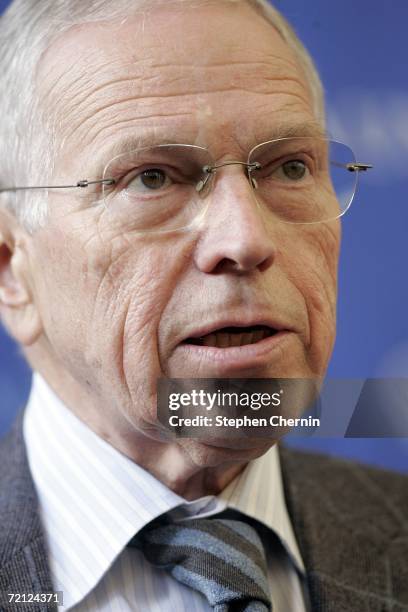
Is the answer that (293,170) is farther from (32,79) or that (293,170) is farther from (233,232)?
(32,79)

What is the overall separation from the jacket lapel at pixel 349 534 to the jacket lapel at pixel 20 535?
344 millimetres

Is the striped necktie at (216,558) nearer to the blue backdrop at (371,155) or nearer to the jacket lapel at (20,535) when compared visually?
the jacket lapel at (20,535)

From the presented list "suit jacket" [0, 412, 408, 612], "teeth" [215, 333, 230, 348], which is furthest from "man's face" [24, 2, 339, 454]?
"suit jacket" [0, 412, 408, 612]

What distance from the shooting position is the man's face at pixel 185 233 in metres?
0.88

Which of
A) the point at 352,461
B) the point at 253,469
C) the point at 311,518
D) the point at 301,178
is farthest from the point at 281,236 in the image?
the point at 352,461

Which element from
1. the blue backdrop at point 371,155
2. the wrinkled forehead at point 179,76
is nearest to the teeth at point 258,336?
the blue backdrop at point 371,155

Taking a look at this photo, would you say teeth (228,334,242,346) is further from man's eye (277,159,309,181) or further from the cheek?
man's eye (277,159,309,181)

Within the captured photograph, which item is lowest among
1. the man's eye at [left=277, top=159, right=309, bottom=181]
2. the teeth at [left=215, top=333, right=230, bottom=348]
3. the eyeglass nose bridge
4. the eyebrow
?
the teeth at [left=215, top=333, right=230, bottom=348]

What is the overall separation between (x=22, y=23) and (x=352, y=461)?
2.98 ft

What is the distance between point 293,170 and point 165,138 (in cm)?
16

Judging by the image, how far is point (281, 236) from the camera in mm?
911

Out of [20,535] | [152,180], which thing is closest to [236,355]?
[152,180]

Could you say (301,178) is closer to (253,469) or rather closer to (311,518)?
(253,469)

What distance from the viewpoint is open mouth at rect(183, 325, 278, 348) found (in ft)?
2.91
